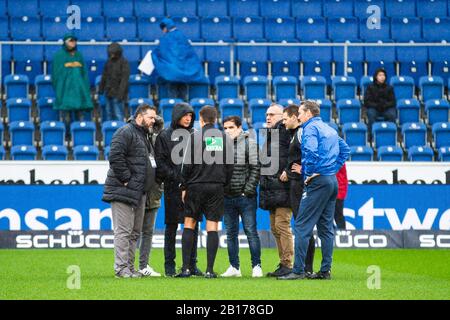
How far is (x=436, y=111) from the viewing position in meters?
24.8

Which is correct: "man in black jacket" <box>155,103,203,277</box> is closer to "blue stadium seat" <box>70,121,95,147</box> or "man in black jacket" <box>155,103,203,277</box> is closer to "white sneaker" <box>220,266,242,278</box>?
"white sneaker" <box>220,266,242,278</box>

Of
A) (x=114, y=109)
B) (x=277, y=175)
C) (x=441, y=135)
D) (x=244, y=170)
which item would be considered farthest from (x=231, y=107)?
(x=277, y=175)

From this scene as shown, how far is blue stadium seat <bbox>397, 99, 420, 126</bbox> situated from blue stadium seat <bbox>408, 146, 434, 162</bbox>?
1.29 meters

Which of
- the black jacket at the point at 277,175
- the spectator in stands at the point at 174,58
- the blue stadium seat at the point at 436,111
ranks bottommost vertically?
the black jacket at the point at 277,175

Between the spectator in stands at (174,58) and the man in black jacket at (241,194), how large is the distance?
9364mm

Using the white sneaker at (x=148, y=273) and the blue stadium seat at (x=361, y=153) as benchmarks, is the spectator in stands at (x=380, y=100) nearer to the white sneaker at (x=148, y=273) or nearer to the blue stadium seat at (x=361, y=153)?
the blue stadium seat at (x=361, y=153)

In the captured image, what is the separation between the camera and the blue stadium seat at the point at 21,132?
910 inches

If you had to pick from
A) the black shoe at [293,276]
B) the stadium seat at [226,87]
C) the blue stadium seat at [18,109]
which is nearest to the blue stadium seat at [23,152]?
the blue stadium seat at [18,109]

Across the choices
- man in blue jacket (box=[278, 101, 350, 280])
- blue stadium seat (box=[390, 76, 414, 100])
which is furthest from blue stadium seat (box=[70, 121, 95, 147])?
man in blue jacket (box=[278, 101, 350, 280])

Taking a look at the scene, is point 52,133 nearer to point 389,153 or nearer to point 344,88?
point 344,88

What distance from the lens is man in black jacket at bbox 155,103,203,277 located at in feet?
47.1
